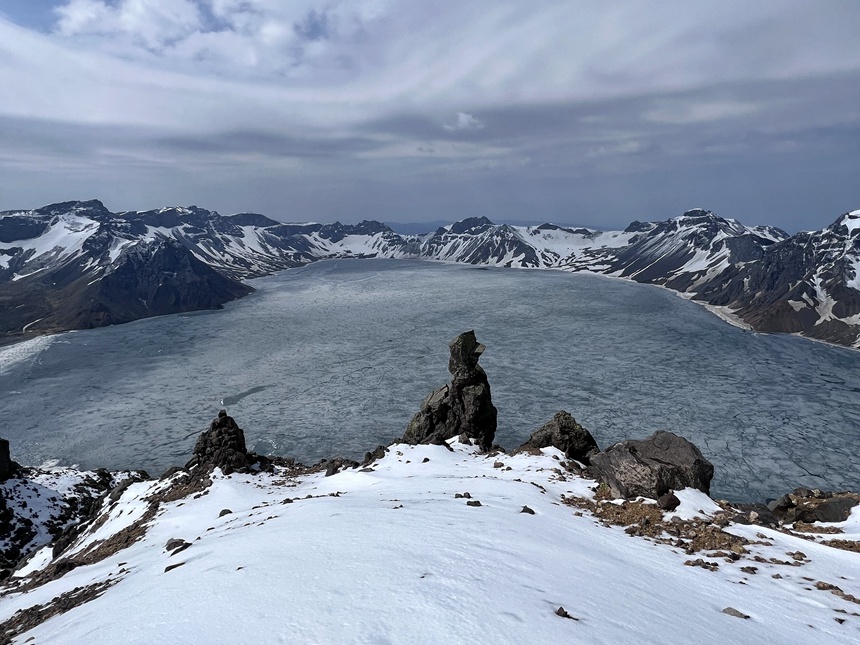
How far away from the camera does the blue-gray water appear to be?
171 ft

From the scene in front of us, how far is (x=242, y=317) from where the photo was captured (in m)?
144

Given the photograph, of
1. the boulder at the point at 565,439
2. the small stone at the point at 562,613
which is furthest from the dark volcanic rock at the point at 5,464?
the small stone at the point at 562,613

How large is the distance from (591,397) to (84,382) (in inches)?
3320

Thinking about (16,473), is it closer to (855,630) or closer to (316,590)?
(316,590)

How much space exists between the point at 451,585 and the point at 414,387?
6218 centimetres

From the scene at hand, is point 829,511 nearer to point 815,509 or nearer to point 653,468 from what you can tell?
point 815,509

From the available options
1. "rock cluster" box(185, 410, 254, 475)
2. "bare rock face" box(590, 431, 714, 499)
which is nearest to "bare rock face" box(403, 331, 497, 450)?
"rock cluster" box(185, 410, 254, 475)

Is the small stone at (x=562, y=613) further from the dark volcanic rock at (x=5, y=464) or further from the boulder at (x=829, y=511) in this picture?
the dark volcanic rock at (x=5, y=464)

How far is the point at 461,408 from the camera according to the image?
38.0 m

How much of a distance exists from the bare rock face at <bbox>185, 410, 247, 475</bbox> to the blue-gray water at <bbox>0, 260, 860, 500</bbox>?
Answer: 56.8 ft

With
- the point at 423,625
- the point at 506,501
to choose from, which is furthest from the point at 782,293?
the point at 423,625

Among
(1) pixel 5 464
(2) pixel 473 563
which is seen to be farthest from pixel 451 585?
(1) pixel 5 464

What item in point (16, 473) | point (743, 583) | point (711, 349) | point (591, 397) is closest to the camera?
point (743, 583)

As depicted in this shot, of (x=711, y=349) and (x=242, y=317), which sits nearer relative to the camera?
(x=711, y=349)
